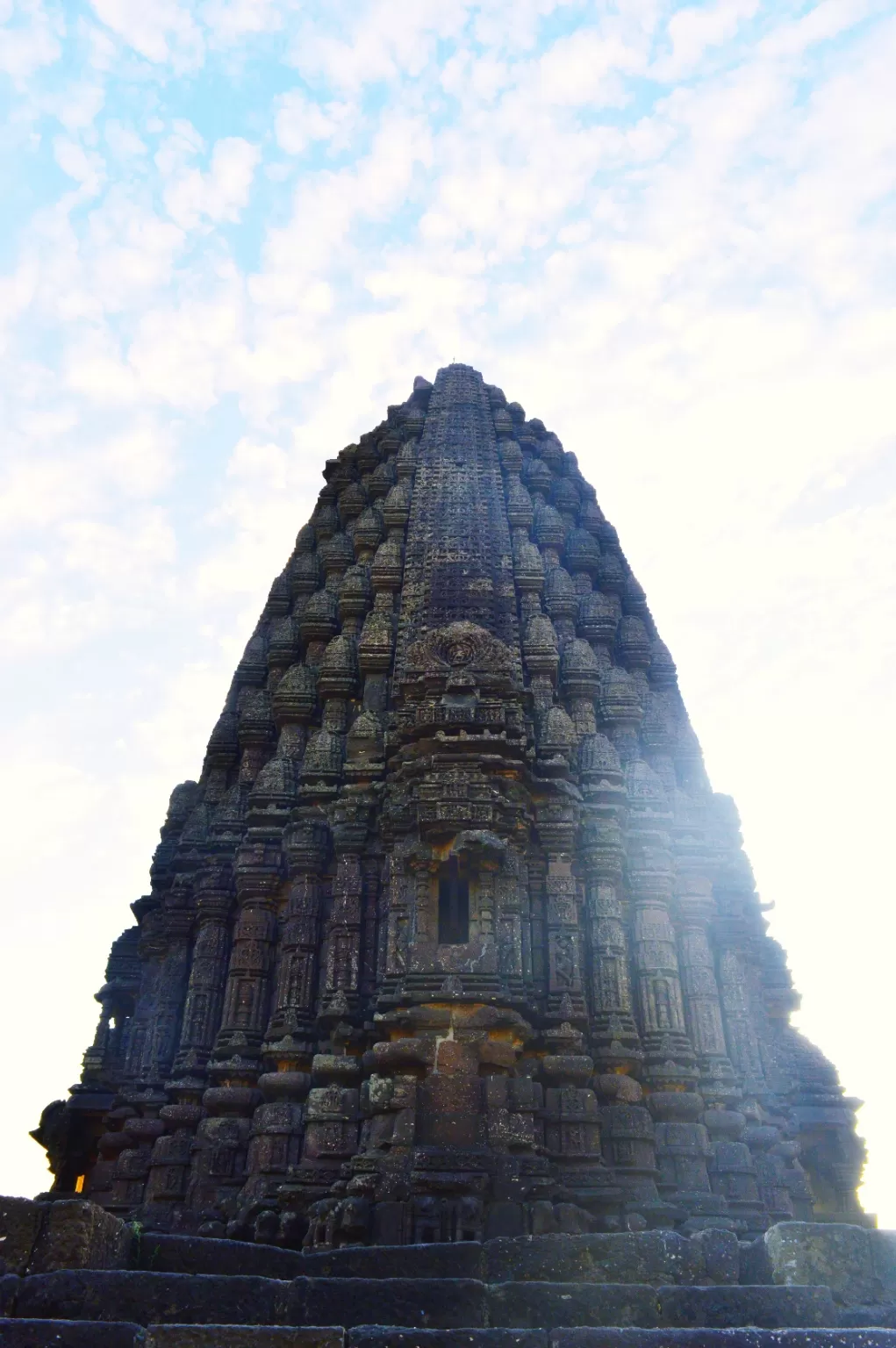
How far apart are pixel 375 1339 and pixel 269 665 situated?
1057cm

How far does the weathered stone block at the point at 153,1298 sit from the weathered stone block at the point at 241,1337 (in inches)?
15.9

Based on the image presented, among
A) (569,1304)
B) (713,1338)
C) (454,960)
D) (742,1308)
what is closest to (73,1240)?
(569,1304)

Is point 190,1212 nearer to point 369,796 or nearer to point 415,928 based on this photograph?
point 415,928

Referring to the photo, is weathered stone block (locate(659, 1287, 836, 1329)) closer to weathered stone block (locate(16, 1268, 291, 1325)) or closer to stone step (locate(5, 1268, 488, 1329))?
stone step (locate(5, 1268, 488, 1329))

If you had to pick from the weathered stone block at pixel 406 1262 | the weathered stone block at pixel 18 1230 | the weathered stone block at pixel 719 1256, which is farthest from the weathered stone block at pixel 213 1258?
the weathered stone block at pixel 719 1256

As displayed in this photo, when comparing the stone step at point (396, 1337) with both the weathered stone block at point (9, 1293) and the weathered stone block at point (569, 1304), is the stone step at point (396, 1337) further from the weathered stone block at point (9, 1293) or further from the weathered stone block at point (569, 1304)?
the weathered stone block at point (9, 1293)

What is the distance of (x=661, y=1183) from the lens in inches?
372

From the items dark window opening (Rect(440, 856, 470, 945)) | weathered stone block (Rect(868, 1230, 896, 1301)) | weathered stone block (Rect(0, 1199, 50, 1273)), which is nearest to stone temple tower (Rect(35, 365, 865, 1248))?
dark window opening (Rect(440, 856, 470, 945))

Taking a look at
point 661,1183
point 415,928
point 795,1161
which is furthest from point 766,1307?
point 795,1161

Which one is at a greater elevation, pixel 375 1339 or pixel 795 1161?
pixel 795 1161

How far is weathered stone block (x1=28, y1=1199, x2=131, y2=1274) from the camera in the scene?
552cm

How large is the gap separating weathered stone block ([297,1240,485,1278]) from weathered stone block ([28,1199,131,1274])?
3.91 feet

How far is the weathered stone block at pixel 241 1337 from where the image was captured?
472cm

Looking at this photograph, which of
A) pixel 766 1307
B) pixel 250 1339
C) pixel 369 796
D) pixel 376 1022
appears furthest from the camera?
pixel 369 796
